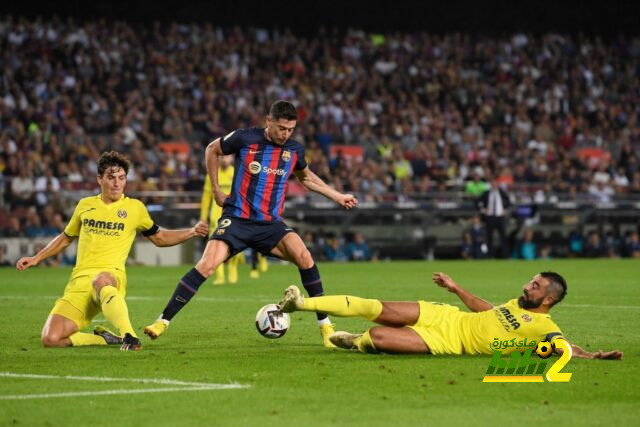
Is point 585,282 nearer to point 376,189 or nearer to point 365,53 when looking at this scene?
point 376,189

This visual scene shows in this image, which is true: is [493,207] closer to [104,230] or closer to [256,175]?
[256,175]

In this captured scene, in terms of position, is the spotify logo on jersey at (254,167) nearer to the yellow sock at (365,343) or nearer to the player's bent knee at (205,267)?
the player's bent knee at (205,267)

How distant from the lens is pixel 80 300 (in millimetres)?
10258

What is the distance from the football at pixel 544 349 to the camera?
8695mm

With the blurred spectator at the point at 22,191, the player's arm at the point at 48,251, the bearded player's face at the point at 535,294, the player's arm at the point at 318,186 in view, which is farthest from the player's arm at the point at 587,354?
the blurred spectator at the point at 22,191

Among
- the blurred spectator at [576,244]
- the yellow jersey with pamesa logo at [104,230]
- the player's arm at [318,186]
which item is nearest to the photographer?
the yellow jersey with pamesa logo at [104,230]

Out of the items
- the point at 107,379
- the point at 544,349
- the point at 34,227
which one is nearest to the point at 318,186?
the point at 544,349

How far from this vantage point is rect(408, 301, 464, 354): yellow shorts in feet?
30.1

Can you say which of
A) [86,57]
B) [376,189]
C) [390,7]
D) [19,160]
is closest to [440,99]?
[390,7]

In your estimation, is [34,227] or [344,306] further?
[34,227]

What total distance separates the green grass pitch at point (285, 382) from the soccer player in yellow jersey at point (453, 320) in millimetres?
167

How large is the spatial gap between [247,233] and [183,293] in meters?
0.84

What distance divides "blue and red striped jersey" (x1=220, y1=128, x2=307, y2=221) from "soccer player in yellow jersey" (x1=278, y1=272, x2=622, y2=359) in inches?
73.1

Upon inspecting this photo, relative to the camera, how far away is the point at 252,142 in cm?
1078
